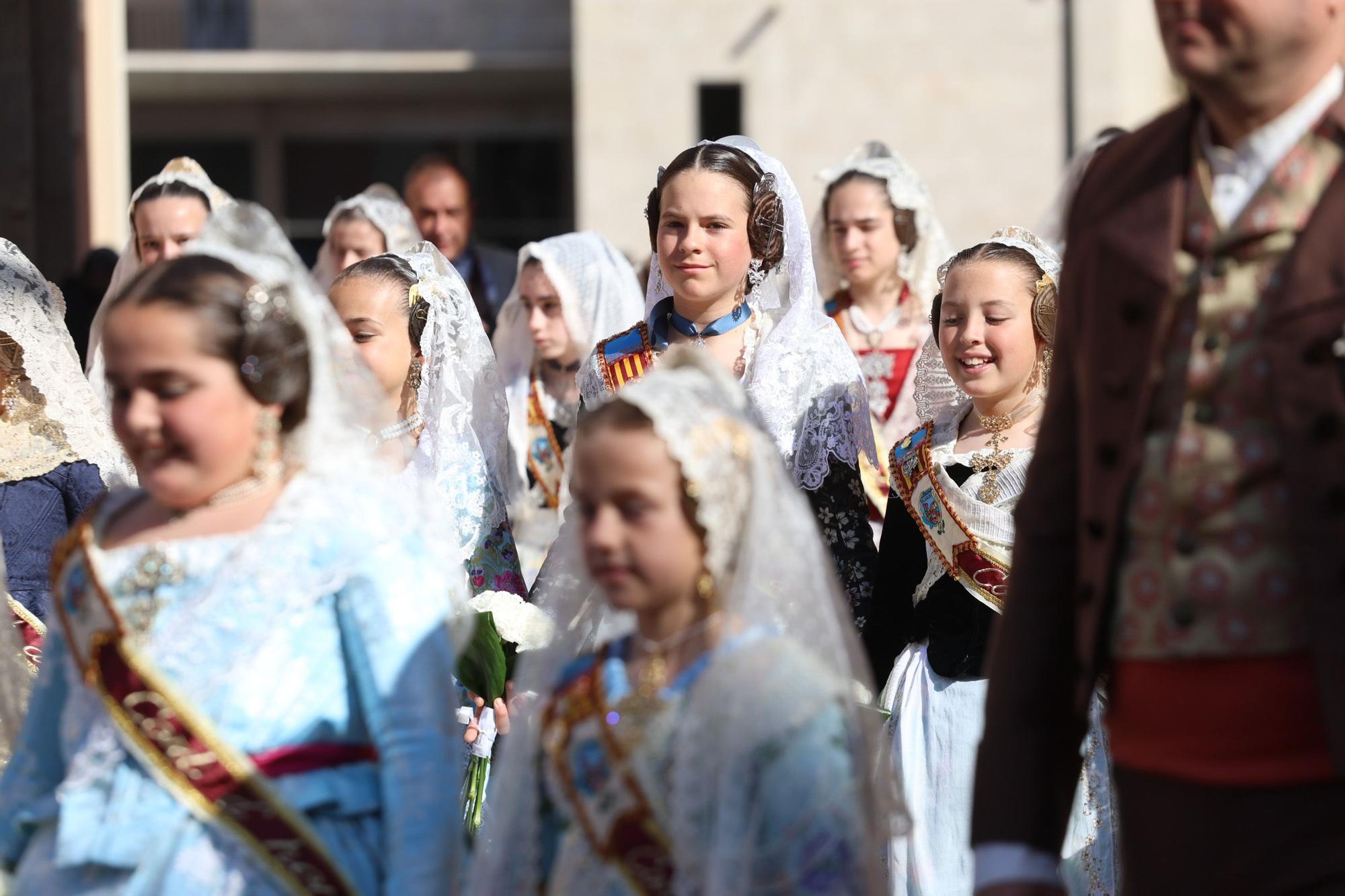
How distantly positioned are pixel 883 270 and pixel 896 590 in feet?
8.87

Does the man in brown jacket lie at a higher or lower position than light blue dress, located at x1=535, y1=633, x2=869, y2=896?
higher

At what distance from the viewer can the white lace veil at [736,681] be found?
2686 mm

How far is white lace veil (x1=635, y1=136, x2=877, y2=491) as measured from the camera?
4.75 meters

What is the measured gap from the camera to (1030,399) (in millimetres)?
4742

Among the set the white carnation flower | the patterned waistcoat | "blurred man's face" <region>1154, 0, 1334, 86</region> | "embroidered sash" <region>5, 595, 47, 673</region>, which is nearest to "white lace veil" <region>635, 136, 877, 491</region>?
the white carnation flower

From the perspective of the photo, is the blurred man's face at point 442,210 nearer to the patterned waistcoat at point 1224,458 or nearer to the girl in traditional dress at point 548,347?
the girl in traditional dress at point 548,347

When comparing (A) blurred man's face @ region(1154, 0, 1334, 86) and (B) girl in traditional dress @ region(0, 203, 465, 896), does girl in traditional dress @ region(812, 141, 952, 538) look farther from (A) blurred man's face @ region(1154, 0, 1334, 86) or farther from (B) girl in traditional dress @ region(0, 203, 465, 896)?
(A) blurred man's face @ region(1154, 0, 1334, 86)

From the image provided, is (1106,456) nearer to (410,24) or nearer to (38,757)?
(38,757)

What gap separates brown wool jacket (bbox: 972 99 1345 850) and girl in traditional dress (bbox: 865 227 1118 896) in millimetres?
1848

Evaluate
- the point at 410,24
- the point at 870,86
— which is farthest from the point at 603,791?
the point at 410,24

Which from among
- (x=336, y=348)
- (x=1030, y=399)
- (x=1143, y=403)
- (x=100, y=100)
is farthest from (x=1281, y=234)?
(x=100, y=100)

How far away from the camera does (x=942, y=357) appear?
5062 millimetres

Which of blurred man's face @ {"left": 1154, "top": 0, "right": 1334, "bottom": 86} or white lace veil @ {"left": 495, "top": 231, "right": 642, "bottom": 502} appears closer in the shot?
blurred man's face @ {"left": 1154, "top": 0, "right": 1334, "bottom": 86}

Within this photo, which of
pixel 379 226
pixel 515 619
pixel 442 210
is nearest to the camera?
pixel 515 619
